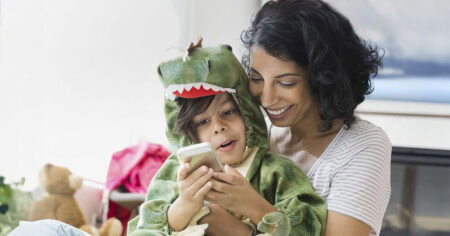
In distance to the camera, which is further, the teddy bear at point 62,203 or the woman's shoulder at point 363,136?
the teddy bear at point 62,203

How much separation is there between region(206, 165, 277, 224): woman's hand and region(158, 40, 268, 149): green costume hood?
18cm

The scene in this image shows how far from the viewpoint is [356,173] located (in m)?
1.40

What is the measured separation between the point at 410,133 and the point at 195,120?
6.08ft

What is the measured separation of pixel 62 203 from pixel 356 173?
160 cm

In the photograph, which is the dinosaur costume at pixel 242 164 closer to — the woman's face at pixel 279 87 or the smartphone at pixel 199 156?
the woman's face at pixel 279 87

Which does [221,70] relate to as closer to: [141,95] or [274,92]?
[274,92]

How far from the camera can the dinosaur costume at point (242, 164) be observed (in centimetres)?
136

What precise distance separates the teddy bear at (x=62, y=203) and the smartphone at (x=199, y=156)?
1.50 meters

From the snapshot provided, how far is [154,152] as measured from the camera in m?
2.88

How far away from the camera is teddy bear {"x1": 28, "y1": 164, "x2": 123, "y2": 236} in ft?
8.44

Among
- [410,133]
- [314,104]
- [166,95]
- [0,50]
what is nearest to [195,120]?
[166,95]

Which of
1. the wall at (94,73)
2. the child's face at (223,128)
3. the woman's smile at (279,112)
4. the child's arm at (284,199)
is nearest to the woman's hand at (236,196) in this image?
the child's arm at (284,199)

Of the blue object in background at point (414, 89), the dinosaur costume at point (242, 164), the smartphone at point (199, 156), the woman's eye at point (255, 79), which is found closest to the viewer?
the smartphone at point (199, 156)

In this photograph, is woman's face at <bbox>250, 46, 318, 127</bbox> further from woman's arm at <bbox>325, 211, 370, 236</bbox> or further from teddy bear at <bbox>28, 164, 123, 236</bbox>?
teddy bear at <bbox>28, 164, 123, 236</bbox>
